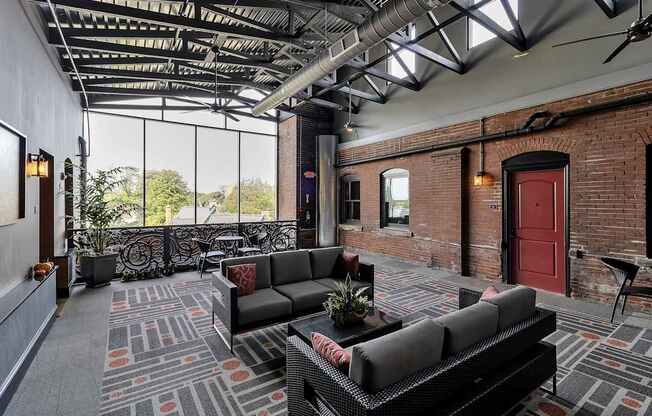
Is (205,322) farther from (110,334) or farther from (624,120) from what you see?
(624,120)

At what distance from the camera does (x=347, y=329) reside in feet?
8.98

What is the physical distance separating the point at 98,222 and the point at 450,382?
20.5 ft

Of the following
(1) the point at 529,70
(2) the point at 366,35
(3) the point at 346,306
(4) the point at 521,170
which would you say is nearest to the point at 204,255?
(3) the point at 346,306

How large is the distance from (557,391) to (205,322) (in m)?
3.67

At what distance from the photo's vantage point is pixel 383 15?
12.2 ft

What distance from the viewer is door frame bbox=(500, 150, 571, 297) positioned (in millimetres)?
4883

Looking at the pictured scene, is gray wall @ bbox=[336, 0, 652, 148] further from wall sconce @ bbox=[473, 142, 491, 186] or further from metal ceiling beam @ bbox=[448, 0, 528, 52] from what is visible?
wall sconce @ bbox=[473, 142, 491, 186]

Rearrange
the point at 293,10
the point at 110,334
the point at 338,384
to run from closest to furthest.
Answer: the point at 338,384
the point at 110,334
the point at 293,10

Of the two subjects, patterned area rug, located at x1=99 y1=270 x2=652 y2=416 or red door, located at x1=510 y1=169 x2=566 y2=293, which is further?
red door, located at x1=510 y1=169 x2=566 y2=293

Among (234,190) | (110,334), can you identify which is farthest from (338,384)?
(234,190)

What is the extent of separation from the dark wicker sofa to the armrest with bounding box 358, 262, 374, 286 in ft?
6.93

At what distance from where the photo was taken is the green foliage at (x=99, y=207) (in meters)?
5.63

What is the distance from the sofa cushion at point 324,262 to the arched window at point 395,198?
3.68 m

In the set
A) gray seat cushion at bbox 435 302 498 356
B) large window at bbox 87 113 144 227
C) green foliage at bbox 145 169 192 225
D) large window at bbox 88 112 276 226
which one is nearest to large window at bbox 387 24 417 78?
large window at bbox 88 112 276 226
